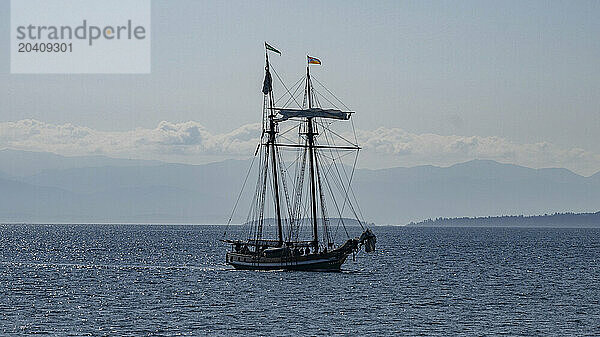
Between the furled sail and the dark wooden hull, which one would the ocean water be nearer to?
the dark wooden hull

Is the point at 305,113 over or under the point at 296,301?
over

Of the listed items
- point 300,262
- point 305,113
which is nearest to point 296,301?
point 300,262

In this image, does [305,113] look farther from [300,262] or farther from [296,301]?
[296,301]

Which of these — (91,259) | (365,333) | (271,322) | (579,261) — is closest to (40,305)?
(271,322)

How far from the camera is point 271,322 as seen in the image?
229 ft

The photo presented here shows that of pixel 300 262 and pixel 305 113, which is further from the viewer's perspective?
pixel 305 113

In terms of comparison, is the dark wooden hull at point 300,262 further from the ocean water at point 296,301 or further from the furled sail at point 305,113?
the furled sail at point 305,113

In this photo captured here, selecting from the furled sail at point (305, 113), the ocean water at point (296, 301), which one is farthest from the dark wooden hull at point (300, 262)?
the furled sail at point (305, 113)

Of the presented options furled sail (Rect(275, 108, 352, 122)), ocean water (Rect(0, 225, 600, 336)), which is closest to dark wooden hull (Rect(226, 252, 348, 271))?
ocean water (Rect(0, 225, 600, 336))

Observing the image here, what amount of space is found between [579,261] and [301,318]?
100625 mm

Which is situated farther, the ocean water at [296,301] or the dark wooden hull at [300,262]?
the dark wooden hull at [300,262]

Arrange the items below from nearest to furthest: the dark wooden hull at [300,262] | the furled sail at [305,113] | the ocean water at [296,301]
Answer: the ocean water at [296,301], the dark wooden hull at [300,262], the furled sail at [305,113]

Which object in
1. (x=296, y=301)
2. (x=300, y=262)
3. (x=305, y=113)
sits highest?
(x=305, y=113)

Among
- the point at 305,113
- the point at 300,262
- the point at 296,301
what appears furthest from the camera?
the point at 305,113
